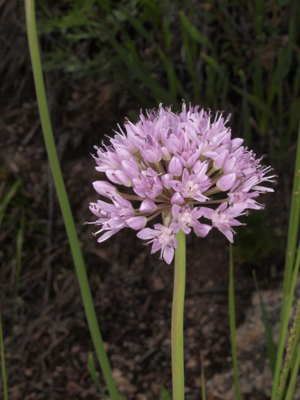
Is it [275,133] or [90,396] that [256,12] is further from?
[90,396]

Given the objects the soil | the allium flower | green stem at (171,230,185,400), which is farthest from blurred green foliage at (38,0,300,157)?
green stem at (171,230,185,400)

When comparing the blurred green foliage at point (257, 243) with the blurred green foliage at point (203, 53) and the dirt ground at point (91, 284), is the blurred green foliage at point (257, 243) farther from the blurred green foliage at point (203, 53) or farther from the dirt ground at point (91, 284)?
the blurred green foliage at point (203, 53)

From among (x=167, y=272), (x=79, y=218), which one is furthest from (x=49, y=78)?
(x=167, y=272)

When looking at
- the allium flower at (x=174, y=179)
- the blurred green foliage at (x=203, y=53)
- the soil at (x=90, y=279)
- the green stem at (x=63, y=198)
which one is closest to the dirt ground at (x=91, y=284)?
the soil at (x=90, y=279)

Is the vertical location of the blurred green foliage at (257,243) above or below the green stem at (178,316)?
above

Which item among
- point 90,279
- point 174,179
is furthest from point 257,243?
point 174,179

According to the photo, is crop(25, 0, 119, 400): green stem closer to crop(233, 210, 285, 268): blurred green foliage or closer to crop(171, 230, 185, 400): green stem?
crop(171, 230, 185, 400): green stem
